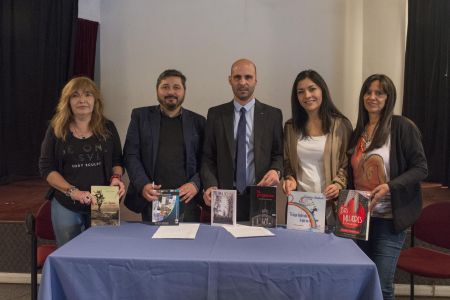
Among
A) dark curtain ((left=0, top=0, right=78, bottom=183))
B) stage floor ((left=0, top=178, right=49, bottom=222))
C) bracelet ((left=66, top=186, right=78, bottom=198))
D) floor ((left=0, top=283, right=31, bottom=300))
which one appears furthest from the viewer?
dark curtain ((left=0, top=0, right=78, bottom=183))

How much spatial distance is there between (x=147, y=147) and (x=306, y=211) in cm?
104

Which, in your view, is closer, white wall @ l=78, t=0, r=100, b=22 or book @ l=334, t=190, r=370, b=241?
book @ l=334, t=190, r=370, b=241

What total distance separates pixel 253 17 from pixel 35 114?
308 cm

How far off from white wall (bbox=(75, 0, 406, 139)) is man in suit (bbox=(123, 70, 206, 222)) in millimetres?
1421

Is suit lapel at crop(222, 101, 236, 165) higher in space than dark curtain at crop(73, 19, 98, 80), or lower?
lower

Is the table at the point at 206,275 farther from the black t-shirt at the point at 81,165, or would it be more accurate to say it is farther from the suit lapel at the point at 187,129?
the suit lapel at the point at 187,129

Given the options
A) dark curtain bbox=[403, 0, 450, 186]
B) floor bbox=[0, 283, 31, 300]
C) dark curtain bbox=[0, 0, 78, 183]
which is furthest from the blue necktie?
dark curtain bbox=[0, 0, 78, 183]

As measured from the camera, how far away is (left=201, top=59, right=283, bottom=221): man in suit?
2438 millimetres

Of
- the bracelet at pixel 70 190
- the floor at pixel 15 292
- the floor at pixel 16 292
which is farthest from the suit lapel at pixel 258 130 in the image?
the floor at pixel 15 292

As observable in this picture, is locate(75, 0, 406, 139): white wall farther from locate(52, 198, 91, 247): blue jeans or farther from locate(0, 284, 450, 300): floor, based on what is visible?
locate(52, 198, 91, 247): blue jeans

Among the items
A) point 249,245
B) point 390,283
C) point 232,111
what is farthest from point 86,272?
point 390,283

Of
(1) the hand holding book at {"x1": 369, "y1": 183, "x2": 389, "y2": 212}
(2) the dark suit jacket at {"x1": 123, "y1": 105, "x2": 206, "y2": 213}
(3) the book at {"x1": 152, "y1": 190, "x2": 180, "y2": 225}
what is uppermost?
(2) the dark suit jacket at {"x1": 123, "y1": 105, "x2": 206, "y2": 213}

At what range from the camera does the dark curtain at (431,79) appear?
4.49 meters

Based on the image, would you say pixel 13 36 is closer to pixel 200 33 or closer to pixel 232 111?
pixel 200 33
